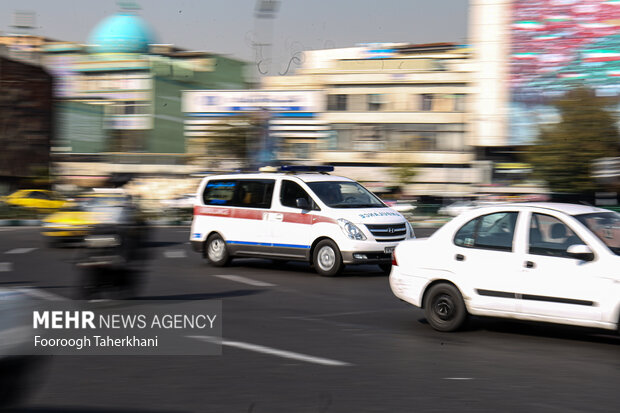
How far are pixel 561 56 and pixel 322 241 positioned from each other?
4206 cm

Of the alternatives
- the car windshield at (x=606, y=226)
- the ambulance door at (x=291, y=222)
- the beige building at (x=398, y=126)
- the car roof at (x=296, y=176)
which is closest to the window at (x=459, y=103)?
the beige building at (x=398, y=126)

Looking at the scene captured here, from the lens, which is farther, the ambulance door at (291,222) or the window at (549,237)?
the ambulance door at (291,222)

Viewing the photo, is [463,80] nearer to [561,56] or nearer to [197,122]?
[561,56]

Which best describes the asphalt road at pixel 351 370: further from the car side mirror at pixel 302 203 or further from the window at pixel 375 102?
the window at pixel 375 102

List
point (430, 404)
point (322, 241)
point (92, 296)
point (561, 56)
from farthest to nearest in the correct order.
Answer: point (561, 56) < point (322, 241) < point (92, 296) < point (430, 404)

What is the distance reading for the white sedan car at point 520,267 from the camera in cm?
823

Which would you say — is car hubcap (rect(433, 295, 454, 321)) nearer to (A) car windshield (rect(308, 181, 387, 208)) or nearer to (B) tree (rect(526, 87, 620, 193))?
(A) car windshield (rect(308, 181, 387, 208))

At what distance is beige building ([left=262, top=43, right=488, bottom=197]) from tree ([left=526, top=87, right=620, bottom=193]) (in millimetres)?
20078

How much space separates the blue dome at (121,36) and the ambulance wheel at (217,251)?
66.1m

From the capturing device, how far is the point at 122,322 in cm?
974

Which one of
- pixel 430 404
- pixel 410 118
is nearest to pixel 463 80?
pixel 410 118

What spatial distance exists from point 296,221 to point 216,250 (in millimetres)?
2154

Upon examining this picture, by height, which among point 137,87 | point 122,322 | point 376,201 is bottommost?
point 122,322

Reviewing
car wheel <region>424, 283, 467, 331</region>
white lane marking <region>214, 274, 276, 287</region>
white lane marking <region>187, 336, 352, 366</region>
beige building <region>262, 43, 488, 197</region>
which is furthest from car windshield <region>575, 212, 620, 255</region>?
beige building <region>262, 43, 488, 197</region>
